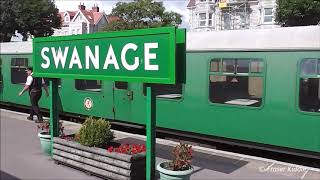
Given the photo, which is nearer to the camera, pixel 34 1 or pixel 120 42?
pixel 120 42

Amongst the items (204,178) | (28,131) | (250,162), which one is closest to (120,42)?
(204,178)

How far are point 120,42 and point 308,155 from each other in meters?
4.34

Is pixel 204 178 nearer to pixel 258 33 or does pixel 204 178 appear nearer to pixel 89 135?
pixel 89 135

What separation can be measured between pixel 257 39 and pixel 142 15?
38837mm

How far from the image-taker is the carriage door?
1113 cm

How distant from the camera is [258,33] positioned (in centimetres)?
891

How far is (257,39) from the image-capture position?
8883mm

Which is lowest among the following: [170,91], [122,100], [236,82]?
[122,100]

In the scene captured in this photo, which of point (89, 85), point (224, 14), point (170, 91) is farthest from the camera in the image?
point (224, 14)

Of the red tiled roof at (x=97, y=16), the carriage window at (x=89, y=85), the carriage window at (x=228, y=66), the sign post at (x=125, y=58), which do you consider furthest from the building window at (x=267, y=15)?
the sign post at (x=125, y=58)

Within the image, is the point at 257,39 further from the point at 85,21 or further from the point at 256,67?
the point at 85,21

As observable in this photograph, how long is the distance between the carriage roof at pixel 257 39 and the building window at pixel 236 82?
0.32 meters

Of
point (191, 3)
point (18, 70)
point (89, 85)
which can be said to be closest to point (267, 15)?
point (191, 3)

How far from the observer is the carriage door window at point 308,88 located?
26.5ft
